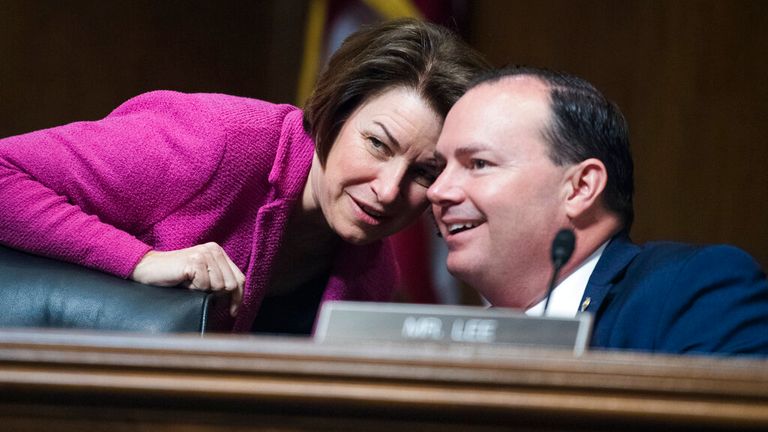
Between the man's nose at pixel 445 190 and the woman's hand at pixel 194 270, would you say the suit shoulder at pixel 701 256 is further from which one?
the woman's hand at pixel 194 270

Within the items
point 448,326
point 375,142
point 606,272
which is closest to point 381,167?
point 375,142

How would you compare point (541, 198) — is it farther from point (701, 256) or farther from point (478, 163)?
point (701, 256)

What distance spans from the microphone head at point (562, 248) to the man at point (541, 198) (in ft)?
0.59

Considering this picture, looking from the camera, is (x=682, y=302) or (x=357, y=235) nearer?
(x=682, y=302)

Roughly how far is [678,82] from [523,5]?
533 mm

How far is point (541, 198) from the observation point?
57.2 inches

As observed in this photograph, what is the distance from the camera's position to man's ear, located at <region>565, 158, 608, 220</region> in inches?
57.1

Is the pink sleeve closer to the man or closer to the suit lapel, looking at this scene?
the man

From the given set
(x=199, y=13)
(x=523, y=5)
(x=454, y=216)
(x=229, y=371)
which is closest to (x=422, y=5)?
(x=523, y=5)

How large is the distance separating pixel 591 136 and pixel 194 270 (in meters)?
0.57

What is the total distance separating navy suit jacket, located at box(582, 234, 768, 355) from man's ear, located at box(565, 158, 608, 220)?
0.09 metres

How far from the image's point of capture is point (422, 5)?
10.8 ft

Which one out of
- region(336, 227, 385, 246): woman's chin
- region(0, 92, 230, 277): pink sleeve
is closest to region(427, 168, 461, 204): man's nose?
region(336, 227, 385, 246): woman's chin

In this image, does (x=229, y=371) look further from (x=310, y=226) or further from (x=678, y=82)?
(x=678, y=82)
